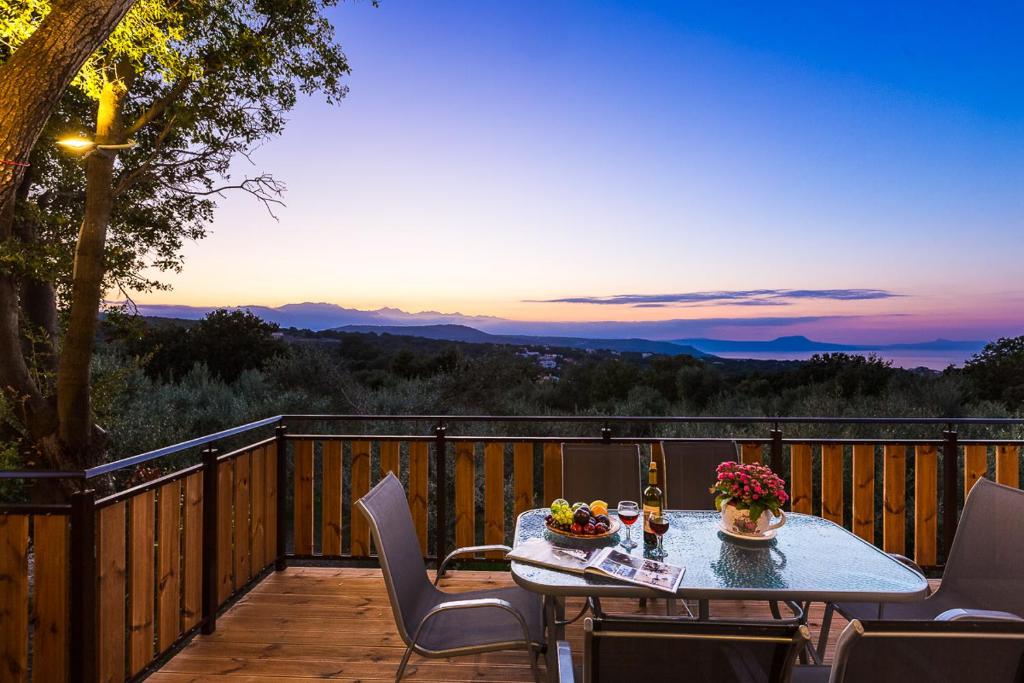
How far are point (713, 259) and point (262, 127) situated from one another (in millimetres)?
6672

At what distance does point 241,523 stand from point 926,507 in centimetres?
457

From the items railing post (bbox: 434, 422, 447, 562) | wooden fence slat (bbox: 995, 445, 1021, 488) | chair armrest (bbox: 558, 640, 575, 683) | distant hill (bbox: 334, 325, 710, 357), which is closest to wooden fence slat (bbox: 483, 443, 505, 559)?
railing post (bbox: 434, 422, 447, 562)

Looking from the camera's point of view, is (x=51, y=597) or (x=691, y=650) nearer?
(x=691, y=650)

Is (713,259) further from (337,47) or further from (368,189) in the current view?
(337,47)

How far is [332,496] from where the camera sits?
4.60 metres

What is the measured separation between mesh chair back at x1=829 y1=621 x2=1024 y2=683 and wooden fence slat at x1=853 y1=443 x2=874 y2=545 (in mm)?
3298

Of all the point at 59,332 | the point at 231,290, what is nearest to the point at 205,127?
the point at 59,332

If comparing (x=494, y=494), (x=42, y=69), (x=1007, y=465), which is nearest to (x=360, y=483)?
(x=494, y=494)

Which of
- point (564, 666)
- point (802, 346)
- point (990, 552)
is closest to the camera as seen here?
point (564, 666)

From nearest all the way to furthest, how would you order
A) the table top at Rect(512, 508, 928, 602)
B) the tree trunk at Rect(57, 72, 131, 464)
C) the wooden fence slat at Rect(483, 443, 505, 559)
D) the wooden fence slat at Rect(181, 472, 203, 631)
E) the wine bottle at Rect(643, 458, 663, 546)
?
the table top at Rect(512, 508, 928, 602), the wine bottle at Rect(643, 458, 663, 546), the wooden fence slat at Rect(181, 472, 203, 631), the wooden fence slat at Rect(483, 443, 505, 559), the tree trunk at Rect(57, 72, 131, 464)

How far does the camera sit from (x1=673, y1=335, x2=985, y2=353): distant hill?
471 inches

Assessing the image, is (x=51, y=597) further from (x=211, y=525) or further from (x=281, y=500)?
(x=281, y=500)

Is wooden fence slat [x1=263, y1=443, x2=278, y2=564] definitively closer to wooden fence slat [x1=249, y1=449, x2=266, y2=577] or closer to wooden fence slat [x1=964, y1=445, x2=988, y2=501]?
wooden fence slat [x1=249, y1=449, x2=266, y2=577]

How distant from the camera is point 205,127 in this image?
8109mm
